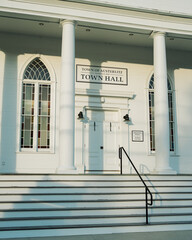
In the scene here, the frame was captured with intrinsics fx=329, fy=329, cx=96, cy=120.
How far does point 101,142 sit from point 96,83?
7.40 feet

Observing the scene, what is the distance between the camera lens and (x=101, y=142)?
12.5 metres

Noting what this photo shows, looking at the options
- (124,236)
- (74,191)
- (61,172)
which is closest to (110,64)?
(61,172)

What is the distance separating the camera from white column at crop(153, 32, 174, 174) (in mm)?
10359

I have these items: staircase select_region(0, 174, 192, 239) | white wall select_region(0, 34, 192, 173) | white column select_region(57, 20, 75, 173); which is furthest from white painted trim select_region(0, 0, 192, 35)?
staircase select_region(0, 174, 192, 239)

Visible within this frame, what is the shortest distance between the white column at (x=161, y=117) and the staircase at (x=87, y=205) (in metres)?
1.00

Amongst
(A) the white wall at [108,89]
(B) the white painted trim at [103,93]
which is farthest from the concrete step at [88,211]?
(B) the white painted trim at [103,93]

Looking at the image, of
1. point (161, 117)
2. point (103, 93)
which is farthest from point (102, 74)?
point (161, 117)

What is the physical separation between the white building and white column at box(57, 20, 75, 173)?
0.03m

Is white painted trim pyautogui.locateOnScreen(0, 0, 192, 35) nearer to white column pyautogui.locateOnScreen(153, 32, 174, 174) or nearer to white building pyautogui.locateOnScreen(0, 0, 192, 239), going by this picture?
white building pyautogui.locateOnScreen(0, 0, 192, 239)

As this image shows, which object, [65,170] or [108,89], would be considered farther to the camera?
[108,89]

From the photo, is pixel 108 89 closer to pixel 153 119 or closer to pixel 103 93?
pixel 103 93

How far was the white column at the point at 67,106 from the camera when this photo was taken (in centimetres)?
944

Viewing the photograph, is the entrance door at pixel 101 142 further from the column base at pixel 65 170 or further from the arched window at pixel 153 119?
the column base at pixel 65 170

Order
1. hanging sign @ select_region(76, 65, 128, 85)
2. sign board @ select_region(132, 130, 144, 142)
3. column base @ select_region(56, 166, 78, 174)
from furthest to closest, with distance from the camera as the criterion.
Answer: sign board @ select_region(132, 130, 144, 142) < hanging sign @ select_region(76, 65, 128, 85) < column base @ select_region(56, 166, 78, 174)
